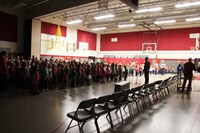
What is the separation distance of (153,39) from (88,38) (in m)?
7.96

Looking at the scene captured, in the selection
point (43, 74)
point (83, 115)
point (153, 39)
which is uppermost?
point (153, 39)

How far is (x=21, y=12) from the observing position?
14.0 meters

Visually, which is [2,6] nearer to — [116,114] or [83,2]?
[83,2]

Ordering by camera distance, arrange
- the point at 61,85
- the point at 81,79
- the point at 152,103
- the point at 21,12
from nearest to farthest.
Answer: the point at 152,103 < the point at 61,85 < the point at 81,79 < the point at 21,12

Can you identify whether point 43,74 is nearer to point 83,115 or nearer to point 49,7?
point 83,115

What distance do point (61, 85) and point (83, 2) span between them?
459 centimetres

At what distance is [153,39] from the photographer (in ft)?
68.2

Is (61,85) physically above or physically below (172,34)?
below

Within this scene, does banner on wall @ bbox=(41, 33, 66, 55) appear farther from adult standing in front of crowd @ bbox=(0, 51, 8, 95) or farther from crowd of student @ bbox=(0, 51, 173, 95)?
adult standing in front of crowd @ bbox=(0, 51, 8, 95)

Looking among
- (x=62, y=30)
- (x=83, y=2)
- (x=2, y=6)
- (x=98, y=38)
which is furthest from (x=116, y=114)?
(x=98, y=38)

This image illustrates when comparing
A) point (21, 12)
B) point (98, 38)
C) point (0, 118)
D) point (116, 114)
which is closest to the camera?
point (0, 118)

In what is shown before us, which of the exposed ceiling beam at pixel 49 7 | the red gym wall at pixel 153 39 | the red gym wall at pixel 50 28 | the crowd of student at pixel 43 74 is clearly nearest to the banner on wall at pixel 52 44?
the red gym wall at pixel 50 28

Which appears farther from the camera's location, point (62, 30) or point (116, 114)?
point (62, 30)

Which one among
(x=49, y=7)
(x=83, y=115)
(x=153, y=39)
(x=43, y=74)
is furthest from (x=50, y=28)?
(x=83, y=115)
